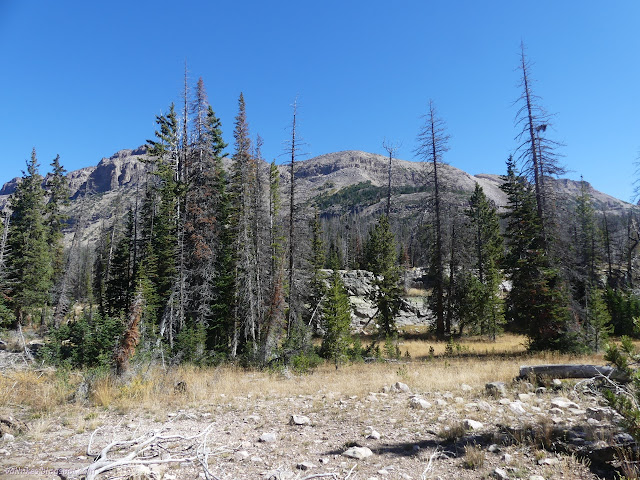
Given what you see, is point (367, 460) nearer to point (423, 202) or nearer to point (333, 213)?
point (423, 202)

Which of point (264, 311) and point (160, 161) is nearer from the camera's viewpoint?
point (264, 311)

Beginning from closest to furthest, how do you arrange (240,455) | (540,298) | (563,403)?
(240,455) < (563,403) < (540,298)

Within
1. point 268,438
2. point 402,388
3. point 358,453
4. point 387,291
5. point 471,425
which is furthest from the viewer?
point 387,291

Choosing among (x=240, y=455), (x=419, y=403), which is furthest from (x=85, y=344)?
(x=419, y=403)

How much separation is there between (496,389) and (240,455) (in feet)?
20.5

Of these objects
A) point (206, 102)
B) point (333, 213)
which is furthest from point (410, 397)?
point (333, 213)

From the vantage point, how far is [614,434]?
5180 millimetres

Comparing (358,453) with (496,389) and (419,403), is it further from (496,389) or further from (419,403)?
(496,389)

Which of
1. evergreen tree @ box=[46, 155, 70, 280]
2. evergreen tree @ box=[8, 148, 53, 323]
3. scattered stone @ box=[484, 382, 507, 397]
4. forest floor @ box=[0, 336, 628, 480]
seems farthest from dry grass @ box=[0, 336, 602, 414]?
evergreen tree @ box=[46, 155, 70, 280]

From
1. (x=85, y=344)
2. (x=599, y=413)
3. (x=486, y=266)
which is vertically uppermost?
(x=486, y=266)

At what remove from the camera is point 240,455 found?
5.54m

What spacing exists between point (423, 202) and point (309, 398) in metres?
19.1

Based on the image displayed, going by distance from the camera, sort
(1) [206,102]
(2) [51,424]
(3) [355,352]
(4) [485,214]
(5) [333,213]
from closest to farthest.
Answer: (2) [51,424] < (3) [355,352] < (1) [206,102] < (4) [485,214] < (5) [333,213]

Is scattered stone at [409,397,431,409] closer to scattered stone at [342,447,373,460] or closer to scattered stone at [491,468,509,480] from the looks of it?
scattered stone at [342,447,373,460]
